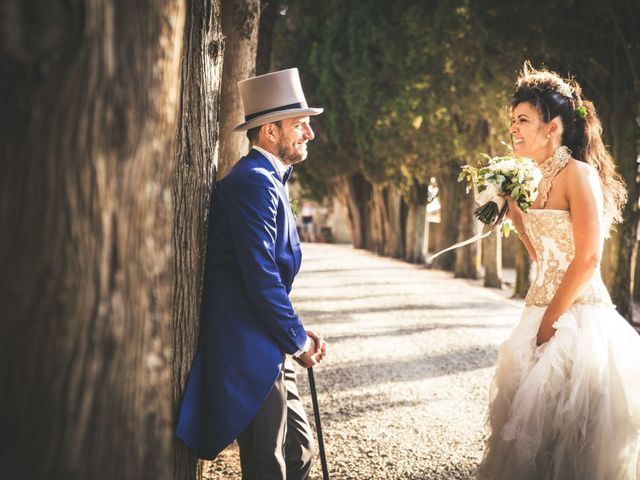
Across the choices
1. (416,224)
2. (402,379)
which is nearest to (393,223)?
(416,224)

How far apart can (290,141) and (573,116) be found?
155cm

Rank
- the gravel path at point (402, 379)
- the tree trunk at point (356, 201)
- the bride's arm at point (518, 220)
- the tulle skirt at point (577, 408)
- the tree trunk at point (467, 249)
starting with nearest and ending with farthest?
the tulle skirt at point (577, 408) → the bride's arm at point (518, 220) → the gravel path at point (402, 379) → the tree trunk at point (467, 249) → the tree trunk at point (356, 201)

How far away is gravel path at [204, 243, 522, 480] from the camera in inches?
172

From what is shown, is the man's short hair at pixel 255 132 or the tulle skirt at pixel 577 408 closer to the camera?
the tulle skirt at pixel 577 408

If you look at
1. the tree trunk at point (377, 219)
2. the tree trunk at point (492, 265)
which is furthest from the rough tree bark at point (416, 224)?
the tree trunk at point (492, 265)

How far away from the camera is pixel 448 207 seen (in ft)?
67.3

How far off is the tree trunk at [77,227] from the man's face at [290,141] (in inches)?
59.6

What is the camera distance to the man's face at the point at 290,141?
3.06 meters

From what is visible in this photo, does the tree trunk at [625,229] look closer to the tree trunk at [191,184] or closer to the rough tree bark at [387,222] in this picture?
the tree trunk at [191,184]

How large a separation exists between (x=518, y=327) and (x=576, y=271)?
51 cm

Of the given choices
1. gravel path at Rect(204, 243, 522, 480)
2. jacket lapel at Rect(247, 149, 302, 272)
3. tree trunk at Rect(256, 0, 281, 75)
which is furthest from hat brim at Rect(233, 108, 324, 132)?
tree trunk at Rect(256, 0, 281, 75)

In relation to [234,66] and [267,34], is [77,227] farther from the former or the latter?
[267,34]

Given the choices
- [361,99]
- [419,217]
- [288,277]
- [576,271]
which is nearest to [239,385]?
[288,277]

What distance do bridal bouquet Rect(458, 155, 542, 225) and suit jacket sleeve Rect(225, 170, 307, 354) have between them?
1.31 meters
